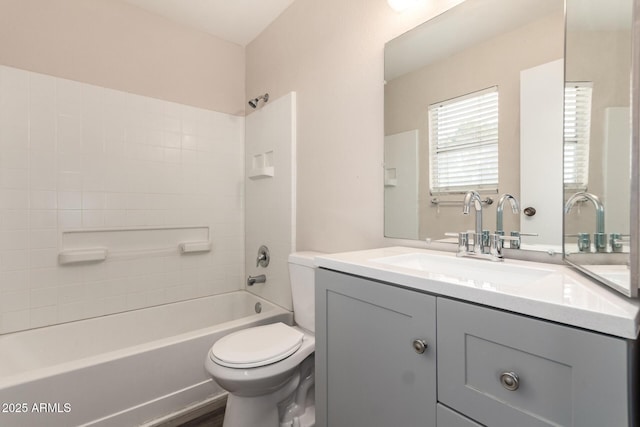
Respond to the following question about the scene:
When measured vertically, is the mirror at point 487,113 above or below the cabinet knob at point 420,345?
above

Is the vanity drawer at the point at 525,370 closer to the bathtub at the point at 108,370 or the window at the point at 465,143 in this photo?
the window at the point at 465,143

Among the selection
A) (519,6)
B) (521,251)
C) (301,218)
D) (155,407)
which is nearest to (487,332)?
(521,251)

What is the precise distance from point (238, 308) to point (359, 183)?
1530 millimetres

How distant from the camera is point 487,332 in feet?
1.96

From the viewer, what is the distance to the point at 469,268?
1001mm

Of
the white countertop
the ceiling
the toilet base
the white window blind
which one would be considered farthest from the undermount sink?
the ceiling

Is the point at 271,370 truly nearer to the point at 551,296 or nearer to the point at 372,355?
the point at 372,355

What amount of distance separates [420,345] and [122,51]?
2432 mm

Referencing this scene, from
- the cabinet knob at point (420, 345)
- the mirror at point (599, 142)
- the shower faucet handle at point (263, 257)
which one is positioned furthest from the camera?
the shower faucet handle at point (263, 257)

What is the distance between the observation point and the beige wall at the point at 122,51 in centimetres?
170

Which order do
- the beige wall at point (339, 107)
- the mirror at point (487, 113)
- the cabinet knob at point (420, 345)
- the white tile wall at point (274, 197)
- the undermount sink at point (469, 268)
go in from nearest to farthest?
the cabinet knob at point (420, 345), the undermount sink at point (469, 268), the mirror at point (487, 113), the beige wall at point (339, 107), the white tile wall at point (274, 197)

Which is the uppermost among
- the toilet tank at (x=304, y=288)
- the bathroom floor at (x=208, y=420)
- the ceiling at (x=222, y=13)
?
the ceiling at (x=222, y=13)

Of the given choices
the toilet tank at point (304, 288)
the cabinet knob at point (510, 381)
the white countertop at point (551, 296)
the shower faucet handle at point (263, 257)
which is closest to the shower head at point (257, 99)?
the shower faucet handle at point (263, 257)

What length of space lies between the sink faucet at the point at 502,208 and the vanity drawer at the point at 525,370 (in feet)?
1.66
